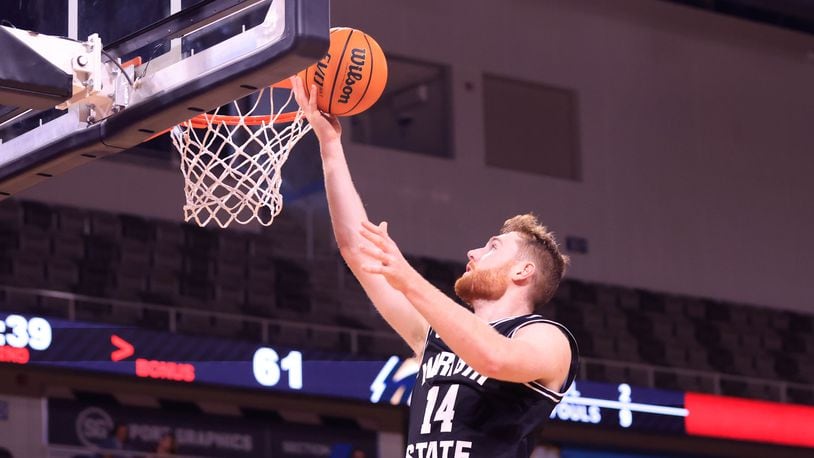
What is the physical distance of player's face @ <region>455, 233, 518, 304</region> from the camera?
3289mm

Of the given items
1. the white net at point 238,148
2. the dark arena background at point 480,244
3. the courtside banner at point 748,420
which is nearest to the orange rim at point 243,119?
the white net at point 238,148

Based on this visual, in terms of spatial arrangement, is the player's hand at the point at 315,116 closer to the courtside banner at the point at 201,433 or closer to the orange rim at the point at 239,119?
the orange rim at the point at 239,119


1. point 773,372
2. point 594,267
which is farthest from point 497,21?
point 773,372

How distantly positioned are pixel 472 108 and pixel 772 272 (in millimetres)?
3501

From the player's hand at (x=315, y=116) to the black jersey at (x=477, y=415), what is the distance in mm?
825

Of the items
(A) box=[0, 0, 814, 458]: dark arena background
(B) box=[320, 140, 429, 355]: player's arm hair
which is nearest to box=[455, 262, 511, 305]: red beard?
(B) box=[320, 140, 429, 355]: player's arm hair

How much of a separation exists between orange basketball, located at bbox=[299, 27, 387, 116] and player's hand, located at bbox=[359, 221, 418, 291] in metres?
0.98

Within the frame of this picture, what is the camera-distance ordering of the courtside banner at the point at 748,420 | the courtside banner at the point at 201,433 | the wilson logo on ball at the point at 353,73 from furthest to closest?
the courtside banner at the point at 748,420 < the courtside banner at the point at 201,433 < the wilson logo on ball at the point at 353,73

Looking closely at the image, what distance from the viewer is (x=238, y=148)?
4016mm

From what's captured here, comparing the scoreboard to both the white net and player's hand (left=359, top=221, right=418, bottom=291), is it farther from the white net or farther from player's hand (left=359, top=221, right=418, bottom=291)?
player's hand (left=359, top=221, right=418, bottom=291)

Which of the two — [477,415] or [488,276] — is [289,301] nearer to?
[488,276]

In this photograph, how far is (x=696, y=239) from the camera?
42.6 ft

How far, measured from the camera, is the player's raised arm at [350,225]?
3.51 metres

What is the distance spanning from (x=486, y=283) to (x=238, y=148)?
41.4 inches
